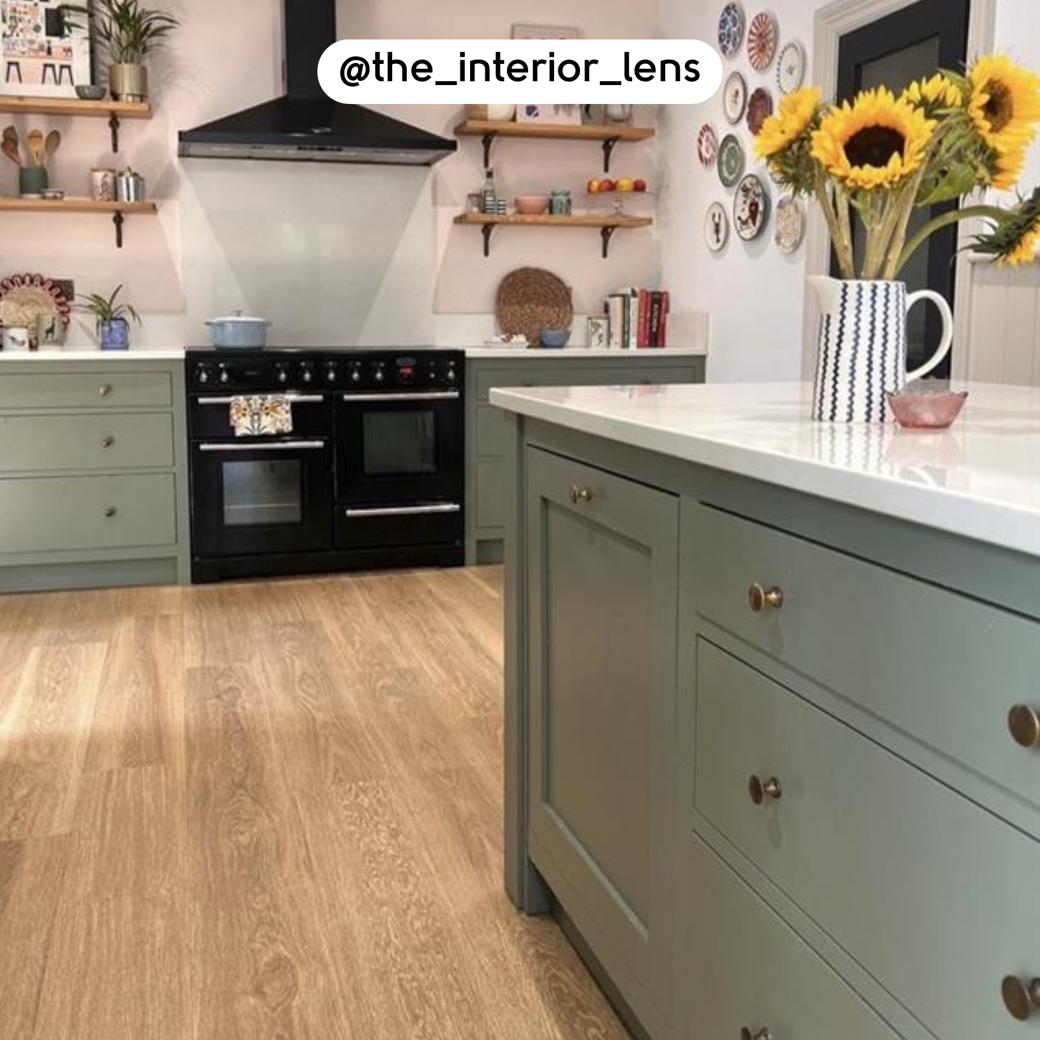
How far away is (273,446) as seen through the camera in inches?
183

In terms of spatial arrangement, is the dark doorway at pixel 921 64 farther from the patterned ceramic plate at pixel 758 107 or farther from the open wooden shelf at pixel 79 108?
the open wooden shelf at pixel 79 108

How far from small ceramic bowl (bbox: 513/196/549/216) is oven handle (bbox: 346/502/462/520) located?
1379 millimetres

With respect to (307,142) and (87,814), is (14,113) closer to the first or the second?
(307,142)

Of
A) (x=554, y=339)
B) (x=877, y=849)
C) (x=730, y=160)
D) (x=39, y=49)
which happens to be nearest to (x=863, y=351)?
(x=877, y=849)

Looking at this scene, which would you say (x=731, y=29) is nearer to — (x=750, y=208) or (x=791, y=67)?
(x=791, y=67)

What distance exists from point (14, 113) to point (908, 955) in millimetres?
4878

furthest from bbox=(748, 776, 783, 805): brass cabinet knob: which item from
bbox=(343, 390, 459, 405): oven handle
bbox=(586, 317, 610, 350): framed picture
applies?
bbox=(586, 317, 610, 350): framed picture

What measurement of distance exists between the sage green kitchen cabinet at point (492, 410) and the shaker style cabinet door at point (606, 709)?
2950 mm

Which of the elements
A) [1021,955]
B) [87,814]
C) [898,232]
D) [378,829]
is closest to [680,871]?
[1021,955]

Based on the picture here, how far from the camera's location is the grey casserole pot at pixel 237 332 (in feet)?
15.6

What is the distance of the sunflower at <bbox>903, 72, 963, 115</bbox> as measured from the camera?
133cm

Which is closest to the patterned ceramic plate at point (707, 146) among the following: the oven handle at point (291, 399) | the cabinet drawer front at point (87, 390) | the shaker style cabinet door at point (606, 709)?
the oven handle at point (291, 399)

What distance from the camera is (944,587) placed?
3.00 feet

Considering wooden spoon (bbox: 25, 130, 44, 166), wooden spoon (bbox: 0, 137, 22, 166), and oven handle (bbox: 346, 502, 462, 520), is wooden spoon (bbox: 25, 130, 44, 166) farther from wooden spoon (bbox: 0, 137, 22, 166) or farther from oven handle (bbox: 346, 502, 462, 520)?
oven handle (bbox: 346, 502, 462, 520)
